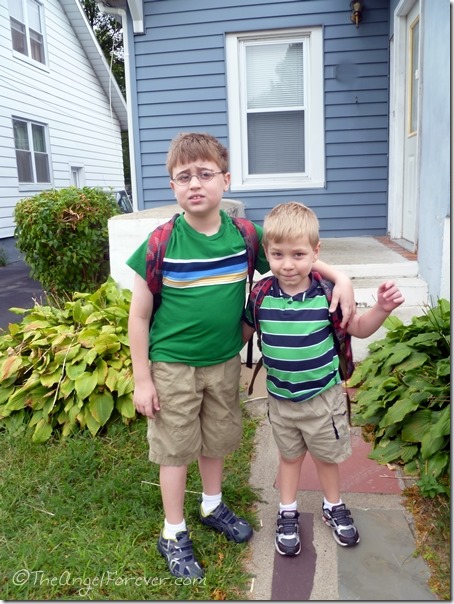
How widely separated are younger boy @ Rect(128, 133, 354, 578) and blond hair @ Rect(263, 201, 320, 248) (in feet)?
0.46

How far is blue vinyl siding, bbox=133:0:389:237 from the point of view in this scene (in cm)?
577

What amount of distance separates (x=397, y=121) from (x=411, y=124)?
1.01 feet

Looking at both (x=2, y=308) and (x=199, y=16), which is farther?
(x=2, y=308)

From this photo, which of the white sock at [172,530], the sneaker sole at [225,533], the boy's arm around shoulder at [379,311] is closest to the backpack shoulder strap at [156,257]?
the boy's arm around shoulder at [379,311]

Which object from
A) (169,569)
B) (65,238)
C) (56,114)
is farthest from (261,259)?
(56,114)

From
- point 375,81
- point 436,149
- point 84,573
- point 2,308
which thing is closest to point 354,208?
point 375,81

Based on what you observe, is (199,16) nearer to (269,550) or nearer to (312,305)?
(312,305)

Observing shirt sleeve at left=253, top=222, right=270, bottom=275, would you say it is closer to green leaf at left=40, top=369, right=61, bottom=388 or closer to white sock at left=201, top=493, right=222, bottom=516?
white sock at left=201, top=493, right=222, bottom=516

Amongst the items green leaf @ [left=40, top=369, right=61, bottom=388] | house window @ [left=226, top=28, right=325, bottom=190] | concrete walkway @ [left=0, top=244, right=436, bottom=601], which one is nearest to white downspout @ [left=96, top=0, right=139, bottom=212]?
house window @ [left=226, top=28, right=325, bottom=190]

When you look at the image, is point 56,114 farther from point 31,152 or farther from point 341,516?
point 341,516

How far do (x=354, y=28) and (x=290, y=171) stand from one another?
160cm

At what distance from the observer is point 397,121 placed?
5.52m

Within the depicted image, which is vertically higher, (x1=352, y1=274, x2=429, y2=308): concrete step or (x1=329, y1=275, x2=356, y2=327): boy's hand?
(x1=329, y1=275, x2=356, y2=327): boy's hand

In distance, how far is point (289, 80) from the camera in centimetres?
606
